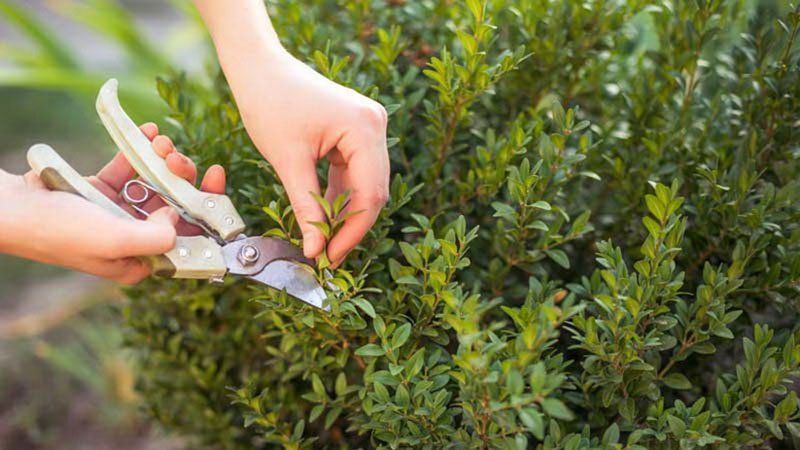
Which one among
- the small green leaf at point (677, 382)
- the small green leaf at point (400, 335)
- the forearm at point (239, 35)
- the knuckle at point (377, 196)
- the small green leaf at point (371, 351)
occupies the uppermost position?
the forearm at point (239, 35)

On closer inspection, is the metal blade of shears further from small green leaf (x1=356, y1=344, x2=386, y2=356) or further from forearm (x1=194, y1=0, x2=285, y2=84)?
forearm (x1=194, y1=0, x2=285, y2=84)

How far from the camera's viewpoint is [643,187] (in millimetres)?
1469

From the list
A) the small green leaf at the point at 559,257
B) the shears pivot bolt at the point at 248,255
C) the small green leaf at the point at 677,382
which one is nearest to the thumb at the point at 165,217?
the shears pivot bolt at the point at 248,255

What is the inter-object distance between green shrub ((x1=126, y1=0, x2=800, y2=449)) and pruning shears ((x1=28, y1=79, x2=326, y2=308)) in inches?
1.9

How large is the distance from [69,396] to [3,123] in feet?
6.98

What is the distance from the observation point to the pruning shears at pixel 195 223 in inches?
47.9

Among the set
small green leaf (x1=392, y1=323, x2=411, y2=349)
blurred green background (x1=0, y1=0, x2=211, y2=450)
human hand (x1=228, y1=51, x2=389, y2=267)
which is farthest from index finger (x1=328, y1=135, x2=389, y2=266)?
blurred green background (x1=0, y1=0, x2=211, y2=450)

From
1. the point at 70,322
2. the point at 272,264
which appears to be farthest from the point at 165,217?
the point at 70,322

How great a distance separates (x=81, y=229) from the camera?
1148 mm

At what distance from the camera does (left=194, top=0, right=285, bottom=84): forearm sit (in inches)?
47.9

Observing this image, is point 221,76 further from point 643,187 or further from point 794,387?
point 794,387

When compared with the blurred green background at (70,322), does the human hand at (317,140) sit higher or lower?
higher

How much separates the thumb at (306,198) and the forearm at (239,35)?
0.55ft

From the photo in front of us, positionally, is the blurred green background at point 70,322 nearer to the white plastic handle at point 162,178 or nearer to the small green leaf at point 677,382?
the white plastic handle at point 162,178
